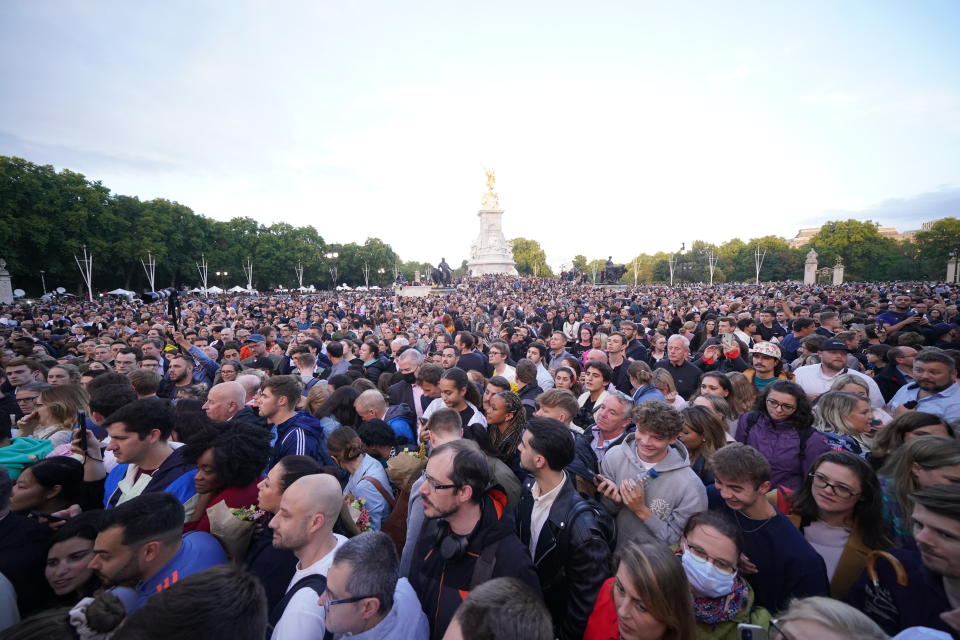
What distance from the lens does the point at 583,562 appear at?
2.17 m

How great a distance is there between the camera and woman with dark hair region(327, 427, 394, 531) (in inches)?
117

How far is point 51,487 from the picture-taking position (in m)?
2.88

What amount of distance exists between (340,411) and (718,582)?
355cm

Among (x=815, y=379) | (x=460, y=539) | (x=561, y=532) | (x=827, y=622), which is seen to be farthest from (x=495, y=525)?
(x=815, y=379)

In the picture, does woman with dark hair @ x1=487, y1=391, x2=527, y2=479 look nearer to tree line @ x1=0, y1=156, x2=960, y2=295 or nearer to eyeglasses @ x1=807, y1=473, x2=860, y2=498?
eyeglasses @ x1=807, y1=473, x2=860, y2=498

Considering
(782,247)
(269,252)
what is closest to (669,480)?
(269,252)

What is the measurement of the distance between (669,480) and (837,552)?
36.0 inches

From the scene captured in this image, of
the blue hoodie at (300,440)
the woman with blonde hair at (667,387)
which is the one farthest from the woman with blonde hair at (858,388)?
the blue hoodie at (300,440)

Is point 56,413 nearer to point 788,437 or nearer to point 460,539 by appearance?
point 460,539

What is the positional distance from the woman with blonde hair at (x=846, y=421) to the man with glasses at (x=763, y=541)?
4.32 feet

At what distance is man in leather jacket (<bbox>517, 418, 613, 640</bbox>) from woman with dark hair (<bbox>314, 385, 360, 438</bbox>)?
2.34 metres

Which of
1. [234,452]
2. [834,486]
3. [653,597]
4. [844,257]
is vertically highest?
[844,257]

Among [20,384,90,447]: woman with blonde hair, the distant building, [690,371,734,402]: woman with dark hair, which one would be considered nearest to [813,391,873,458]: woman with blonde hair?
[690,371,734,402]: woman with dark hair

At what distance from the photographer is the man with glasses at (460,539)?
2037mm
